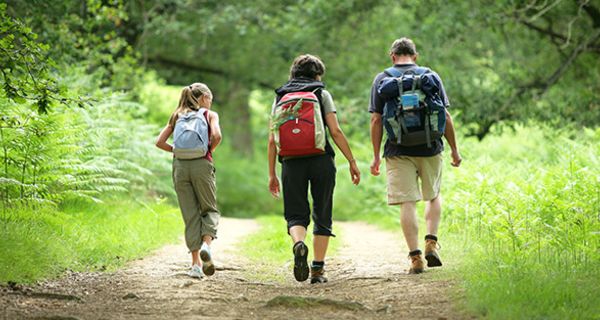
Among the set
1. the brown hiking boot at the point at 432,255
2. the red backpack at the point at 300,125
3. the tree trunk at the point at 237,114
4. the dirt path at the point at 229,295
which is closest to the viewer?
the dirt path at the point at 229,295

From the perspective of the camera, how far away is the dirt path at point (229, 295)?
17.8 feet

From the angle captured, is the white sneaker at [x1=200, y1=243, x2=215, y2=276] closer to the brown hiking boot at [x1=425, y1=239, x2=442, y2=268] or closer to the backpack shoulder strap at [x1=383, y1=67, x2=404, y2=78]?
the brown hiking boot at [x1=425, y1=239, x2=442, y2=268]

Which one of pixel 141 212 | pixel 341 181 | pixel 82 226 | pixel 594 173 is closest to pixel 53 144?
pixel 82 226

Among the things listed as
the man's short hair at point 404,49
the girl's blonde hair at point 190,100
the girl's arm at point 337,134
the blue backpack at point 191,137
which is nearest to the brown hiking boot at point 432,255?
the girl's arm at point 337,134

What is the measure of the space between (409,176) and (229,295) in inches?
81.4

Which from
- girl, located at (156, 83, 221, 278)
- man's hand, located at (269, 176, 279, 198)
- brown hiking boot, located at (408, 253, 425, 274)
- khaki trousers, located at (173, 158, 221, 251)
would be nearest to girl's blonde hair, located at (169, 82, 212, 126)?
girl, located at (156, 83, 221, 278)

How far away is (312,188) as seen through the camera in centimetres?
718

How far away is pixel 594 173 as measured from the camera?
30.5 feet

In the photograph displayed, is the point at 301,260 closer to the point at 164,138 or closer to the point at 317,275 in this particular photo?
the point at 317,275

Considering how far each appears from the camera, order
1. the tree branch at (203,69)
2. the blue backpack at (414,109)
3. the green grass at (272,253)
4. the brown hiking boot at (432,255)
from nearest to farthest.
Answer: the blue backpack at (414,109) → the brown hiking boot at (432,255) → the green grass at (272,253) → the tree branch at (203,69)

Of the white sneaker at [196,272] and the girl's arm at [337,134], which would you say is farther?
the white sneaker at [196,272]

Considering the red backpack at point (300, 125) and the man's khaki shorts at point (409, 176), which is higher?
the red backpack at point (300, 125)

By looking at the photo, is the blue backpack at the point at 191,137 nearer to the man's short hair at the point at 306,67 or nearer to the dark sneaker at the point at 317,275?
the man's short hair at the point at 306,67

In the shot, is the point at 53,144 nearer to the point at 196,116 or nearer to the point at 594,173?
the point at 196,116
